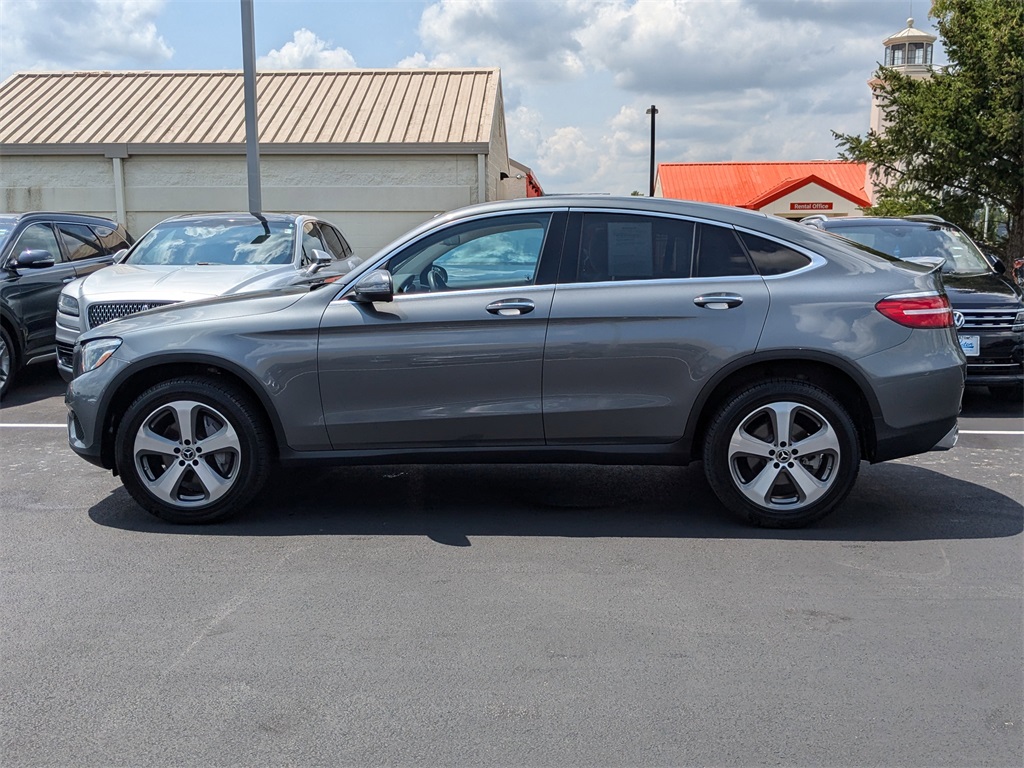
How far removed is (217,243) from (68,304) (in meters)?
1.47

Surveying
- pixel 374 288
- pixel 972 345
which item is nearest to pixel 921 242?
pixel 972 345

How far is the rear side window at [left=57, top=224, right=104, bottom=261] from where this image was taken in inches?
427

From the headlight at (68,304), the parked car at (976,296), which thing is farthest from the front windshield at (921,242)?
the headlight at (68,304)

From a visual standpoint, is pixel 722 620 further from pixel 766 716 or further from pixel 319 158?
pixel 319 158

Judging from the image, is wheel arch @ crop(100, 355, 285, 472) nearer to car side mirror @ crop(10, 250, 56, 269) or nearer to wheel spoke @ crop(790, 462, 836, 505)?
wheel spoke @ crop(790, 462, 836, 505)

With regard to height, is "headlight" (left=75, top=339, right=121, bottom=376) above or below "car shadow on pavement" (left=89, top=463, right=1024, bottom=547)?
above

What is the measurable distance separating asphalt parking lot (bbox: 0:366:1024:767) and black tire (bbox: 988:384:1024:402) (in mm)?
3665

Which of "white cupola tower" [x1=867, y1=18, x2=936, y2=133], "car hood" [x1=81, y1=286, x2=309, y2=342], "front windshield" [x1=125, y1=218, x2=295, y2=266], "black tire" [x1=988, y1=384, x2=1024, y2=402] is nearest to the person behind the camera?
"car hood" [x1=81, y1=286, x2=309, y2=342]

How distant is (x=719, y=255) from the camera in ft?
17.5

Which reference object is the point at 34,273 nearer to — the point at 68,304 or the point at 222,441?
the point at 68,304

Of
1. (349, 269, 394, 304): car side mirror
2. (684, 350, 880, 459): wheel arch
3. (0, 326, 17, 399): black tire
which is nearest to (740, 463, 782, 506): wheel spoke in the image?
(684, 350, 880, 459): wheel arch

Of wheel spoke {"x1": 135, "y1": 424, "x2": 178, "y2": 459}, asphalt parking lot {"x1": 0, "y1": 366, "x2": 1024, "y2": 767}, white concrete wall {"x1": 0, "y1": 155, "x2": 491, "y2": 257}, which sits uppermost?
white concrete wall {"x1": 0, "y1": 155, "x2": 491, "y2": 257}

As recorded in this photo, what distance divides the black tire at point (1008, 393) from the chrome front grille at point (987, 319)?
1.00 meters

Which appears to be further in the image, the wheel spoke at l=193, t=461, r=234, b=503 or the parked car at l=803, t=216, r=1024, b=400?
the parked car at l=803, t=216, r=1024, b=400
